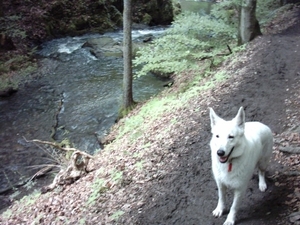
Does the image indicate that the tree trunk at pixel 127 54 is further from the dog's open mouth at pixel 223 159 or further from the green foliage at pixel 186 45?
the dog's open mouth at pixel 223 159

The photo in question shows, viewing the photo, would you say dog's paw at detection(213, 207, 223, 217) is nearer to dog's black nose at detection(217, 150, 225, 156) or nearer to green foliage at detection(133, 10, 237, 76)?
dog's black nose at detection(217, 150, 225, 156)

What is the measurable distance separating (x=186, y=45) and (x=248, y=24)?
254cm

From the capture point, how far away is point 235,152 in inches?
164

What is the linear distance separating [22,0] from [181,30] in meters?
16.2

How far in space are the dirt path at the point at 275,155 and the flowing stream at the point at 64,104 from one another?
4.46m

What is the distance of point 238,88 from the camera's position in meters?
8.63

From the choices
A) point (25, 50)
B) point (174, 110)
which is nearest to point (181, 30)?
point (174, 110)

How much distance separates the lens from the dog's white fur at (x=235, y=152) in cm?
404

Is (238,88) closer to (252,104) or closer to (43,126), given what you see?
(252,104)

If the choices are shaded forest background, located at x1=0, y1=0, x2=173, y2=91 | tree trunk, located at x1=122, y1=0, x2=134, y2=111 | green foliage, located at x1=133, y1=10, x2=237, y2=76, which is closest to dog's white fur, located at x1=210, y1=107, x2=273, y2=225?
green foliage, located at x1=133, y1=10, x2=237, y2=76

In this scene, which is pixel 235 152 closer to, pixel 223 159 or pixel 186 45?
pixel 223 159

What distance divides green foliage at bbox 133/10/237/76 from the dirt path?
1.23m

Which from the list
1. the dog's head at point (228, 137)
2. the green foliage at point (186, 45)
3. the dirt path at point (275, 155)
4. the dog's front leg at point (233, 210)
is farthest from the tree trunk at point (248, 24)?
the dog's front leg at point (233, 210)

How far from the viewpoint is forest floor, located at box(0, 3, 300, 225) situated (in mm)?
5066
